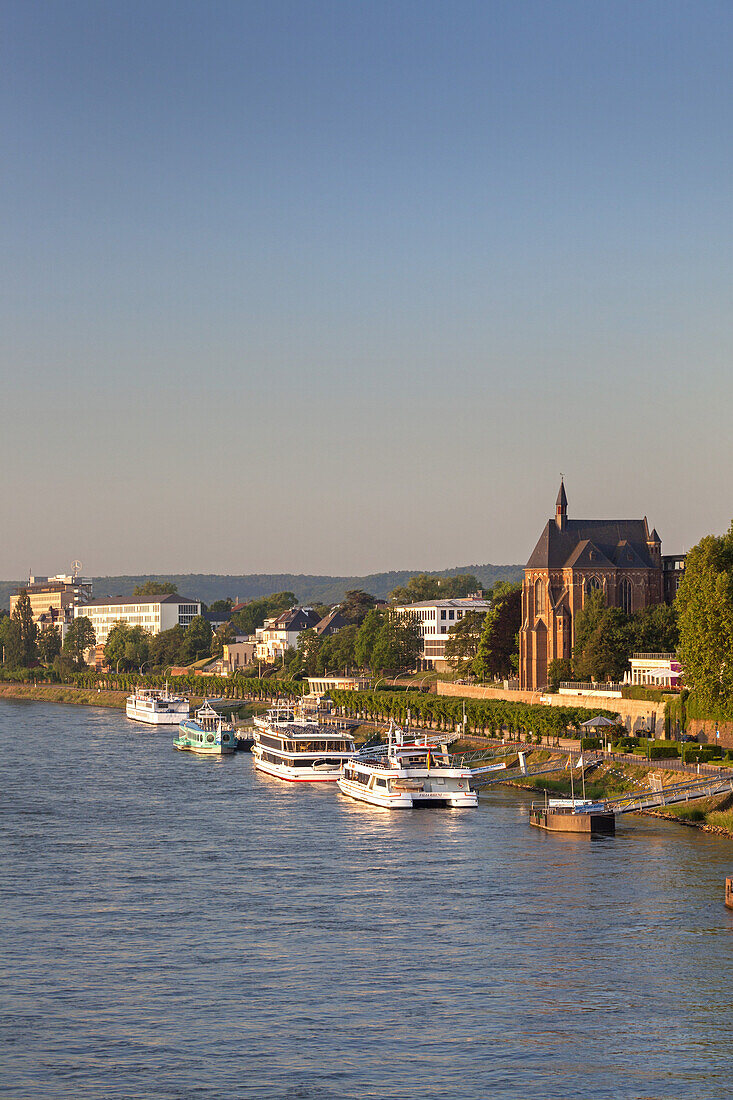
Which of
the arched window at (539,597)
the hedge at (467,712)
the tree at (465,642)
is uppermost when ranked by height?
the arched window at (539,597)

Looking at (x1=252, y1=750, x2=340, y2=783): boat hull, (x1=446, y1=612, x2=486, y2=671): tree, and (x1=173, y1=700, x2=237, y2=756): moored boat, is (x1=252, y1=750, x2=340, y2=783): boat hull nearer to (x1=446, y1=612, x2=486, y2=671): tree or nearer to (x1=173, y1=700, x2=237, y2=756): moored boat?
(x1=173, y1=700, x2=237, y2=756): moored boat

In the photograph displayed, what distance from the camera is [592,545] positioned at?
16450 centimetres

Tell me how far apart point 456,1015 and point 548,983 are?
16.0 ft

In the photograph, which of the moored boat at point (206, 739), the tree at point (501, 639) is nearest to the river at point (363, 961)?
the moored boat at point (206, 739)

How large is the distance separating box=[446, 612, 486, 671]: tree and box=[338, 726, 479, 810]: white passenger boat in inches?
2920

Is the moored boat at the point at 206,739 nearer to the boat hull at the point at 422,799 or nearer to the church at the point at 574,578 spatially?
the church at the point at 574,578

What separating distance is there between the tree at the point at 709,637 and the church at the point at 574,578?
5653 cm

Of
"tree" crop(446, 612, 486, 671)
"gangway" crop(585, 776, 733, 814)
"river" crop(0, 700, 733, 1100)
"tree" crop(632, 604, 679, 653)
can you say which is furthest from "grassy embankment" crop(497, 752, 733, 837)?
"tree" crop(446, 612, 486, 671)

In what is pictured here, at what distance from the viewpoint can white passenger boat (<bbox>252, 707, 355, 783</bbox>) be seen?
121m

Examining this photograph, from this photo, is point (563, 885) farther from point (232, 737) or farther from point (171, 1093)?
point (232, 737)

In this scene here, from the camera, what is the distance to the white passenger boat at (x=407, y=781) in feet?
320

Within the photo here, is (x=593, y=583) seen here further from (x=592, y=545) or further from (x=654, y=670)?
(x=654, y=670)

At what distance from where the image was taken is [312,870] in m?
70.8

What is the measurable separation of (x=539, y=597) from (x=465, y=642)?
23533 mm
